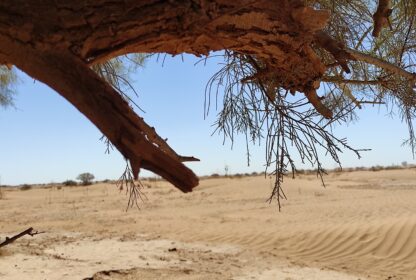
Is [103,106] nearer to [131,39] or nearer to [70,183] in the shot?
[131,39]

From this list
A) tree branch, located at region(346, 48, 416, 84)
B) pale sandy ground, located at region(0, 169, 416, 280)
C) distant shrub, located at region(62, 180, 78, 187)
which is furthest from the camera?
distant shrub, located at region(62, 180, 78, 187)

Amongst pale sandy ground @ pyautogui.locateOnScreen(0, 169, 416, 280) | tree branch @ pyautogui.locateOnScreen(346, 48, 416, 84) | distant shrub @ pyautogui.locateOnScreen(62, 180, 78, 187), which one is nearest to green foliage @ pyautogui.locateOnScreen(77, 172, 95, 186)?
distant shrub @ pyautogui.locateOnScreen(62, 180, 78, 187)

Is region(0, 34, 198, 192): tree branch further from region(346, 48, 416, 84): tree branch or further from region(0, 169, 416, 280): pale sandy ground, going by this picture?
region(0, 169, 416, 280): pale sandy ground

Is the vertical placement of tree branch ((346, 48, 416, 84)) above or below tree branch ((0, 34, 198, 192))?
above

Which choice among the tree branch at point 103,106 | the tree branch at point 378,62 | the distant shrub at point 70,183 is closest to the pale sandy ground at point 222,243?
the tree branch at point 378,62

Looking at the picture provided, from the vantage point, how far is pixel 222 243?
9.95 meters

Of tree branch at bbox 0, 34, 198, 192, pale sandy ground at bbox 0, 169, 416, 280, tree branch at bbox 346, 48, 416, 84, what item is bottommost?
pale sandy ground at bbox 0, 169, 416, 280

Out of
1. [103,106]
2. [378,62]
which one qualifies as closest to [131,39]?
[103,106]

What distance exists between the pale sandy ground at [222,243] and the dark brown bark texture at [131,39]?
15.5ft

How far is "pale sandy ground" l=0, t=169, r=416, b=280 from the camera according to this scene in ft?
24.7

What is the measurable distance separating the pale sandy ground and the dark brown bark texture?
15.5ft

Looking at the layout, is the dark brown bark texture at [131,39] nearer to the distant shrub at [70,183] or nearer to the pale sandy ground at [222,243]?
the pale sandy ground at [222,243]

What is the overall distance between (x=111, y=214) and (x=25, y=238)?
548 centimetres

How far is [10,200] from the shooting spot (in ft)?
71.1
